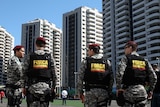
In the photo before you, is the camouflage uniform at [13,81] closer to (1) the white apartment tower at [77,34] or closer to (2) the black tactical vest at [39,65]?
(2) the black tactical vest at [39,65]

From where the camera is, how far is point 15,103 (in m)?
8.16

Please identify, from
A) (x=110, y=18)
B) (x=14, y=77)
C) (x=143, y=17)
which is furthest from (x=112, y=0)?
(x=14, y=77)

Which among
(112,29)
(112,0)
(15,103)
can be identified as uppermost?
(112,0)

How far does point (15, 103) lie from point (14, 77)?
612 millimetres

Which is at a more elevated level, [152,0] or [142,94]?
[152,0]

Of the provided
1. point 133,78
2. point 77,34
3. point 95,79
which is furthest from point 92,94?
point 77,34

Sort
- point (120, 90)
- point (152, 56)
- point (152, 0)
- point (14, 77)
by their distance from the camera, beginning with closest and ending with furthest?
point (120, 90) < point (14, 77) < point (152, 56) < point (152, 0)

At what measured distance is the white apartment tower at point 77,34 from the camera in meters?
150

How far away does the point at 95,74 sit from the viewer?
681 centimetres

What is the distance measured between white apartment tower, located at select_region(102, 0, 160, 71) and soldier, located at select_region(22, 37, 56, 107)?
300ft

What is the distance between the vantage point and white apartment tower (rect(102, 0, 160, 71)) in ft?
334

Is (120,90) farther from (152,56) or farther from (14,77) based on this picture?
(152,56)

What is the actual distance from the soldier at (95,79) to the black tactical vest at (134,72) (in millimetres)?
404

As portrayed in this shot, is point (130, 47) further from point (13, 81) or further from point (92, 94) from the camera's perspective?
point (13, 81)
